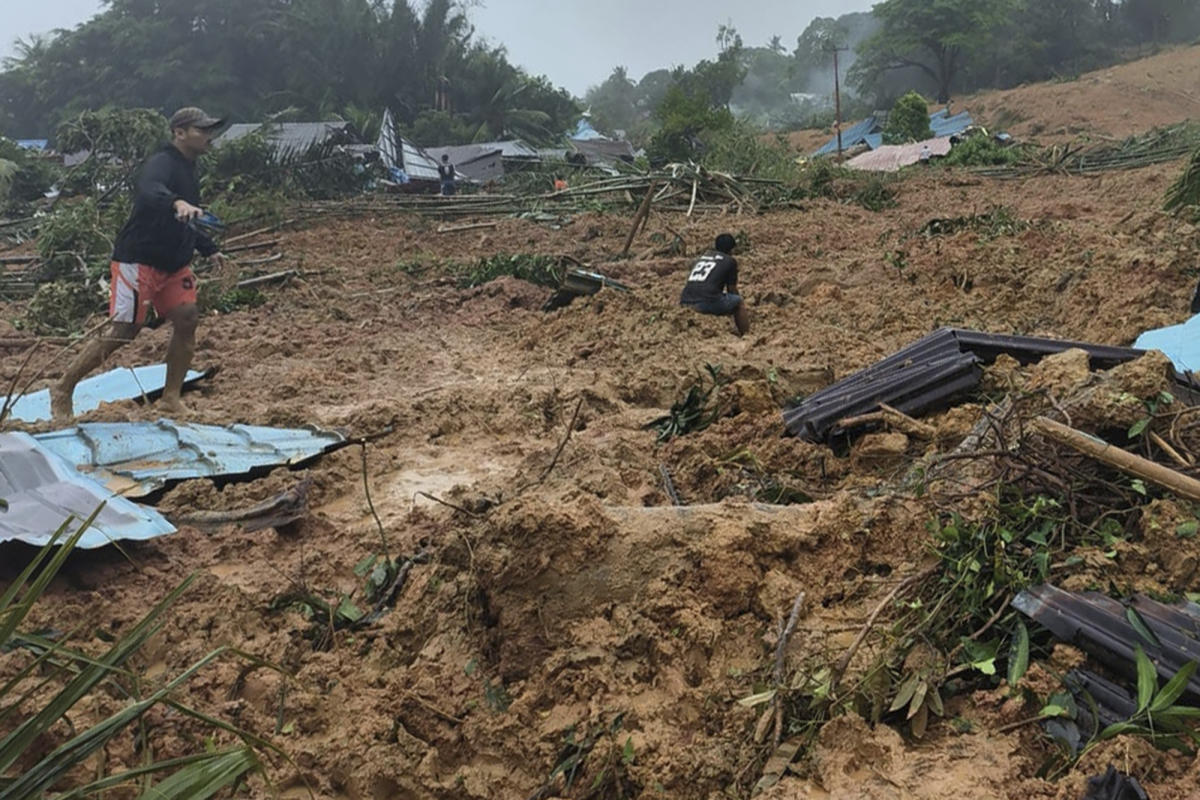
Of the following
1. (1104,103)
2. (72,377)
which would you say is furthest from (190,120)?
(1104,103)

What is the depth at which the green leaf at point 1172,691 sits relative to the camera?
5.44ft

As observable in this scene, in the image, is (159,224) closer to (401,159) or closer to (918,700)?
(918,700)

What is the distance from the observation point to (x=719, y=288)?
22.1 feet

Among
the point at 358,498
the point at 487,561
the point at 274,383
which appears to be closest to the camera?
the point at 487,561

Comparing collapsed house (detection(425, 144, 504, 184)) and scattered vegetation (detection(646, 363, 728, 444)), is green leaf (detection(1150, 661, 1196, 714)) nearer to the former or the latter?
scattered vegetation (detection(646, 363, 728, 444))

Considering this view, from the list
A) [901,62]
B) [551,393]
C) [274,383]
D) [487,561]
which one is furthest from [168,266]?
[901,62]

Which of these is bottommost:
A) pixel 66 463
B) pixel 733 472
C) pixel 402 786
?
pixel 402 786

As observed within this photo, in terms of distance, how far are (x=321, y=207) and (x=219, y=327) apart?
8092 mm

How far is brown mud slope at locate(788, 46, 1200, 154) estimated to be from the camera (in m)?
24.7

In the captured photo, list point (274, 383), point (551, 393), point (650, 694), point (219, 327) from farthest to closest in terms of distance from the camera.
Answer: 1. point (219, 327)
2. point (274, 383)
3. point (551, 393)
4. point (650, 694)

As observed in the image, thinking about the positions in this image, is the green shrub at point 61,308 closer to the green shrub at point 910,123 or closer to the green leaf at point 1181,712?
the green leaf at point 1181,712

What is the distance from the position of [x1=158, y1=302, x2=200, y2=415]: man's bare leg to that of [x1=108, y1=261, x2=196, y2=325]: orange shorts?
0.17 feet

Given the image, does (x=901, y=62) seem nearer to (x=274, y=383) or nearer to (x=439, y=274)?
(x=439, y=274)

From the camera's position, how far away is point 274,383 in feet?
19.7
